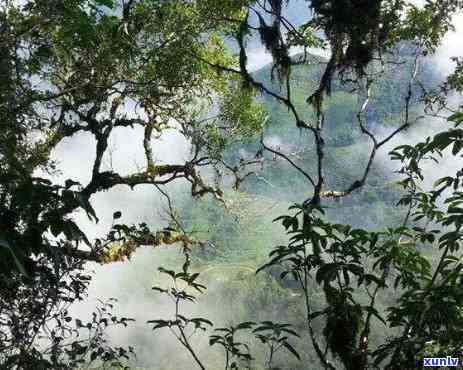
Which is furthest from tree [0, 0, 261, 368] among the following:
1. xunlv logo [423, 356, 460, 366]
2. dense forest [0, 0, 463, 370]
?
xunlv logo [423, 356, 460, 366]

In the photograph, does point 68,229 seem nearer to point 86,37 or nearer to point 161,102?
point 86,37

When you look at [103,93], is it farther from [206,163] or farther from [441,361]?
[441,361]

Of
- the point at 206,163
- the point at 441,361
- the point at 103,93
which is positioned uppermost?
the point at 206,163

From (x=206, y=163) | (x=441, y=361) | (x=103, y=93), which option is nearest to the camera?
(x=441, y=361)

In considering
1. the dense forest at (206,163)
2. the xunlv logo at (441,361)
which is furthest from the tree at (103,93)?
the xunlv logo at (441,361)

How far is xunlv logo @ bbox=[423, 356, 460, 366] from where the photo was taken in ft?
8.93

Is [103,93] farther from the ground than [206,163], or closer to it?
closer to it

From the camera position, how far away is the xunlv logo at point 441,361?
8.93 feet

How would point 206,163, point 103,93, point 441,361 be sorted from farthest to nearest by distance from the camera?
point 206,163 → point 103,93 → point 441,361

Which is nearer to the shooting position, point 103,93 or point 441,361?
point 441,361

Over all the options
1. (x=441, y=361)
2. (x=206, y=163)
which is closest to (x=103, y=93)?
(x=206, y=163)

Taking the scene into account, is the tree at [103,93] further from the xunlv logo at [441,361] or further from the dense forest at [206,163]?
the xunlv logo at [441,361]

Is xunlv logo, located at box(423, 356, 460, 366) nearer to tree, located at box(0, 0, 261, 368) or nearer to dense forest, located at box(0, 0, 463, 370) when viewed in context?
dense forest, located at box(0, 0, 463, 370)

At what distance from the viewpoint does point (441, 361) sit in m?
2.74
